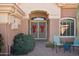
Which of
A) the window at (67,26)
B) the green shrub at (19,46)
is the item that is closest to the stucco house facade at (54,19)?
the window at (67,26)

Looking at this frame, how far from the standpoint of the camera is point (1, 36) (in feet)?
23.9

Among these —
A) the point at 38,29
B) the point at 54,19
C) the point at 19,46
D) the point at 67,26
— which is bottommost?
the point at 19,46

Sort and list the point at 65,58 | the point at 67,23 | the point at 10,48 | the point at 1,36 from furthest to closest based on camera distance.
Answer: the point at 67,23, the point at 10,48, the point at 1,36, the point at 65,58

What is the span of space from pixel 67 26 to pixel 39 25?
7.01 feet

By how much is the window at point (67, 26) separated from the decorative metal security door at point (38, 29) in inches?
50.8

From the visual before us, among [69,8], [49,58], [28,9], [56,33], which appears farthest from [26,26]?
[49,58]

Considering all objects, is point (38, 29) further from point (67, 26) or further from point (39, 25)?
point (67, 26)

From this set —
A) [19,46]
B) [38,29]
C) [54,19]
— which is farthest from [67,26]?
[19,46]

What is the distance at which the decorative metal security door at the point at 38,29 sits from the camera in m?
14.7

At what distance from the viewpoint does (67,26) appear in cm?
1423

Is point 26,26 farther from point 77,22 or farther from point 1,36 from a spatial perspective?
point 1,36

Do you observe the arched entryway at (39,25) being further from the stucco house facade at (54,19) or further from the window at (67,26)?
the window at (67,26)

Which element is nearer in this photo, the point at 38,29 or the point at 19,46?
the point at 19,46

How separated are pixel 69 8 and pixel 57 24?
51.1 inches
